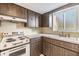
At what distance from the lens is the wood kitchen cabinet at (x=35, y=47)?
89.4 inches

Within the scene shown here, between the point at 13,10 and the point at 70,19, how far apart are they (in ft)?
5.61

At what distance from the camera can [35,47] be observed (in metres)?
2.41

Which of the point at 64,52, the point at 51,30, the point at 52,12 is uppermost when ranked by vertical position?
the point at 52,12

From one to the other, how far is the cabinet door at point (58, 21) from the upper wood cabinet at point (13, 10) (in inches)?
45.0

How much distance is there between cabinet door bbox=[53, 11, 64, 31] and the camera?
8.95 feet

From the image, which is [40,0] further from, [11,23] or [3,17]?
[11,23]

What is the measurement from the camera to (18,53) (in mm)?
1714

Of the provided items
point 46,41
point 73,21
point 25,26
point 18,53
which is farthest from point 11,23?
point 73,21

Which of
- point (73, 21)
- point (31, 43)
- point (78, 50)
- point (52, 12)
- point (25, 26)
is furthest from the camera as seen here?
point (52, 12)

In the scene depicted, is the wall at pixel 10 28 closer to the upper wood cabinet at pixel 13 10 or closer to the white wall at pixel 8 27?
the white wall at pixel 8 27

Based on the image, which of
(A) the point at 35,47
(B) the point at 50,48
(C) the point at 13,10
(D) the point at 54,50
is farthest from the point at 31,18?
(D) the point at 54,50

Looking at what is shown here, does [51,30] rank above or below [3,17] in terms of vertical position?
below

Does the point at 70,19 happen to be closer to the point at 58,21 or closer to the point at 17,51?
the point at 58,21

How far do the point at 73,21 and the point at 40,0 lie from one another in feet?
5.91
